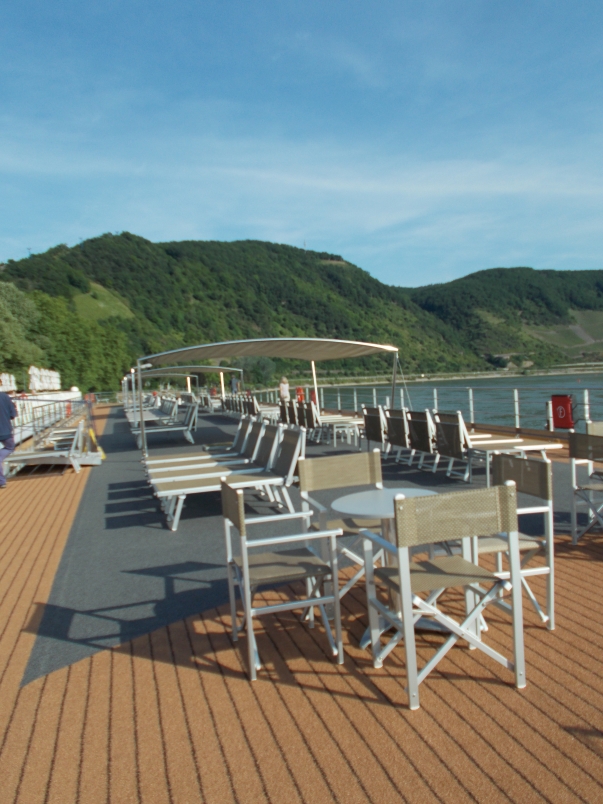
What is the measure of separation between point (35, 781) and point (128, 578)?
6.71 ft

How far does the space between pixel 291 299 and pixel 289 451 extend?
92009mm

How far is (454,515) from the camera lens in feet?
7.70

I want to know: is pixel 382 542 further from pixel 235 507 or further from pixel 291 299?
pixel 291 299

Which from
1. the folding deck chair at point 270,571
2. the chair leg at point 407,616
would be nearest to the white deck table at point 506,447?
the folding deck chair at point 270,571

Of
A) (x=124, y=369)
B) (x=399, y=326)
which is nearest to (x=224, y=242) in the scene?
(x=399, y=326)

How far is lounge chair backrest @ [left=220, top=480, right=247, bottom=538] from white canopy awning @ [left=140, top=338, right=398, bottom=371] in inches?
267

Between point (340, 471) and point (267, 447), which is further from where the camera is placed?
point (267, 447)

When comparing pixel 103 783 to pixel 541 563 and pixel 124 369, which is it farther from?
pixel 124 369

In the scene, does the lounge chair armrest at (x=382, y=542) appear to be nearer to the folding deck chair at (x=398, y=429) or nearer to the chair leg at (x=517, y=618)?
the chair leg at (x=517, y=618)

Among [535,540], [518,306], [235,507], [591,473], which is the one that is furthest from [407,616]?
[518,306]

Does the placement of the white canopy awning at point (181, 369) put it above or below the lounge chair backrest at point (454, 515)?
above

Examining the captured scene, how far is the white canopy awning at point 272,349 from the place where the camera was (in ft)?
33.4

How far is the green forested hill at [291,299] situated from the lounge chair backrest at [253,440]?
6323cm

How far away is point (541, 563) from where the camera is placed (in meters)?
3.83
